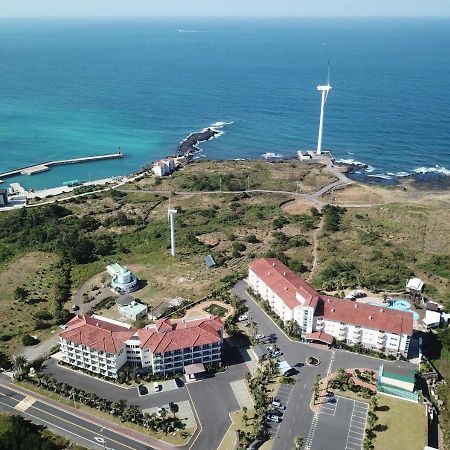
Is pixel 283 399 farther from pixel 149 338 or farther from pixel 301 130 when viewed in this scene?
pixel 301 130

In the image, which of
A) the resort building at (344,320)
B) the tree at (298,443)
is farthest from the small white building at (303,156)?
the tree at (298,443)

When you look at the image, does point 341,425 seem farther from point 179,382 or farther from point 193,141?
point 193,141

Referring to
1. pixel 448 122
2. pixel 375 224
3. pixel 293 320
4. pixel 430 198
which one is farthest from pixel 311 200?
pixel 448 122

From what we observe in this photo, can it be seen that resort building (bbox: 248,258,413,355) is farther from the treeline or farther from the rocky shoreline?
the rocky shoreline

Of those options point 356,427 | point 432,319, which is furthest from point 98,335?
point 432,319

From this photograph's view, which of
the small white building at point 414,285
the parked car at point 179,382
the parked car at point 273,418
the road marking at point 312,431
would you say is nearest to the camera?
the road marking at point 312,431

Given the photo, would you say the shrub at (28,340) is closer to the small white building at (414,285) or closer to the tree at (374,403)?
the tree at (374,403)

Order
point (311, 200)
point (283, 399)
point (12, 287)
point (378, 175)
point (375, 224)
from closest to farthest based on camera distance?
point (283, 399) → point (12, 287) → point (375, 224) → point (311, 200) → point (378, 175)
